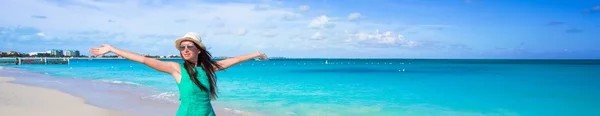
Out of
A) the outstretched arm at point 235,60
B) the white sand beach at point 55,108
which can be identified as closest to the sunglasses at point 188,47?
the outstretched arm at point 235,60

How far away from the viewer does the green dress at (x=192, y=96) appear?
284 cm

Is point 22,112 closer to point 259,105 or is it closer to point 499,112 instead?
point 259,105

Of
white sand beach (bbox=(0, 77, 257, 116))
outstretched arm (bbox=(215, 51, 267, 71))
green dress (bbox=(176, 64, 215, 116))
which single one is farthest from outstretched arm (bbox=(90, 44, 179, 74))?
white sand beach (bbox=(0, 77, 257, 116))

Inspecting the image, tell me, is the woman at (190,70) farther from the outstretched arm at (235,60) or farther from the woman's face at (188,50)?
the outstretched arm at (235,60)

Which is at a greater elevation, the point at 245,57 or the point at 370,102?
the point at 245,57

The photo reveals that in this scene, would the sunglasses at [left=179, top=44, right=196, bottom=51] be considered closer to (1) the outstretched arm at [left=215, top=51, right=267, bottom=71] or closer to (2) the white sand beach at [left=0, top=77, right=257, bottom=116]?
(1) the outstretched arm at [left=215, top=51, right=267, bottom=71]

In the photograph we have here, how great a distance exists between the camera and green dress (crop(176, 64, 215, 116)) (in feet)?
9.31

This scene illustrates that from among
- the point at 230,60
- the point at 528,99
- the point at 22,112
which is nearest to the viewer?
the point at 230,60

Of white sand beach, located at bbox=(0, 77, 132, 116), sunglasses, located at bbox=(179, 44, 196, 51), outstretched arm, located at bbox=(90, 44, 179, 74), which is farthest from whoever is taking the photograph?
white sand beach, located at bbox=(0, 77, 132, 116)

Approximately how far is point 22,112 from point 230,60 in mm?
7841

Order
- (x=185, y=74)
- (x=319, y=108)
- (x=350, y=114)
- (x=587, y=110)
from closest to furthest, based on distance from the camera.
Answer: (x=185, y=74)
(x=350, y=114)
(x=319, y=108)
(x=587, y=110)

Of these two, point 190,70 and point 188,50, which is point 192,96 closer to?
point 190,70

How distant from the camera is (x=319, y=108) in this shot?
12.6 meters

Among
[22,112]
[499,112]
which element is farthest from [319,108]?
[22,112]
